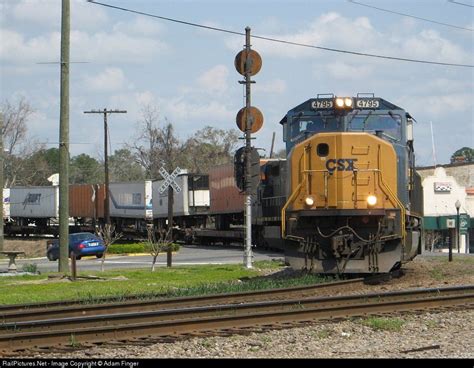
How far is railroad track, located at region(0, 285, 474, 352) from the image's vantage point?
9.80 m

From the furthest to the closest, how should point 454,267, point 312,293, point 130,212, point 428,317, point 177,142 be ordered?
point 177,142, point 130,212, point 454,267, point 312,293, point 428,317

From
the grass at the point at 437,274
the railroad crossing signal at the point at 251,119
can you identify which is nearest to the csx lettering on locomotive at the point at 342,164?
the grass at the point at 437,274

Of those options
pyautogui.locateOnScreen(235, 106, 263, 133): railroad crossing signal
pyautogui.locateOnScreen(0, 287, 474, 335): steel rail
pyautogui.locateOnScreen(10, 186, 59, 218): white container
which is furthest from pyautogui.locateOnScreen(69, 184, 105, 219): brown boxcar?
pyautogui.locateOnScreen(0, 287, 474, 335): steel rail

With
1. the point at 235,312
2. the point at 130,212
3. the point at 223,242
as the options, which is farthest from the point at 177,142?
the point at 235,312

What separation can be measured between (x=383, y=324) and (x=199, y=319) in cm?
262

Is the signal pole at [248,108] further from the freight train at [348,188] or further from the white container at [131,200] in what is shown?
the white container at [131,200]

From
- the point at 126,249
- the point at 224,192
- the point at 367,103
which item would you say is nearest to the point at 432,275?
the point at 367,103

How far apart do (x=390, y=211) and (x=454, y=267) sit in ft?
22.3

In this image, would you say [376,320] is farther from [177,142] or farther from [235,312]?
[177,142]

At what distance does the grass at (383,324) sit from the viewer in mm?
11320

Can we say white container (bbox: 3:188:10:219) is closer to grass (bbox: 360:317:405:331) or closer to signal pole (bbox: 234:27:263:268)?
signal pole (bbox: 234:27:263:268)

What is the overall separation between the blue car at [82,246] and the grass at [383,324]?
1086 inches

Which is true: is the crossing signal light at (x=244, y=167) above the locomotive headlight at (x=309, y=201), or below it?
above

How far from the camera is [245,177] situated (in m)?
23.4
